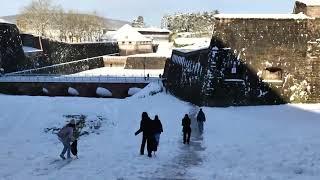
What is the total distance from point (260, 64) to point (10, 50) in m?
26.5

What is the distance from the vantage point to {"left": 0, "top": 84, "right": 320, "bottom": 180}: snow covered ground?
1214 cm

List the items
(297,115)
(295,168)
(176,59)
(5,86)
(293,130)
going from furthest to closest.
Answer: (5,86) < (176,59) < (297,115) < (293,130) < (295,168)

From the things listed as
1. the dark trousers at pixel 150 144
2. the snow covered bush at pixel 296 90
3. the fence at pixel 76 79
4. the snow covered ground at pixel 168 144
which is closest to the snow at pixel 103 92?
the fence at pixel 76 79

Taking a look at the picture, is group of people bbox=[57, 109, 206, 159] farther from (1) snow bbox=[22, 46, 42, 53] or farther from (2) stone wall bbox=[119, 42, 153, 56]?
(2) stone wall bbox=[119, 42, 153, 56]

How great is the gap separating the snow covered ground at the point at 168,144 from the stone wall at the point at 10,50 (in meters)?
17.9

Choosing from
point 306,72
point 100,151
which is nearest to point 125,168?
point 100,151

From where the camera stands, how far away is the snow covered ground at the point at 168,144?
39.8 ft

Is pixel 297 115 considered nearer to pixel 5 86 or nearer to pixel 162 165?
pixel 162 165

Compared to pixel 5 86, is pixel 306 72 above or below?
above

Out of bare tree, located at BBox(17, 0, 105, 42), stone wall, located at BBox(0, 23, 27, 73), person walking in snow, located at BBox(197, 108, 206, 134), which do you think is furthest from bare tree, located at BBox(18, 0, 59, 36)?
person walking in snow, located at BBox(197, 108, 206, 134)

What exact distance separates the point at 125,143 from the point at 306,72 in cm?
1052

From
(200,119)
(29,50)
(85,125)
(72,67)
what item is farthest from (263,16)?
(29,50)

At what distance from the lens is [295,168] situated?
12289 millimetres

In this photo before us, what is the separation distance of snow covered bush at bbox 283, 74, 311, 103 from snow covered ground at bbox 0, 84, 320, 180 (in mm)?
772
